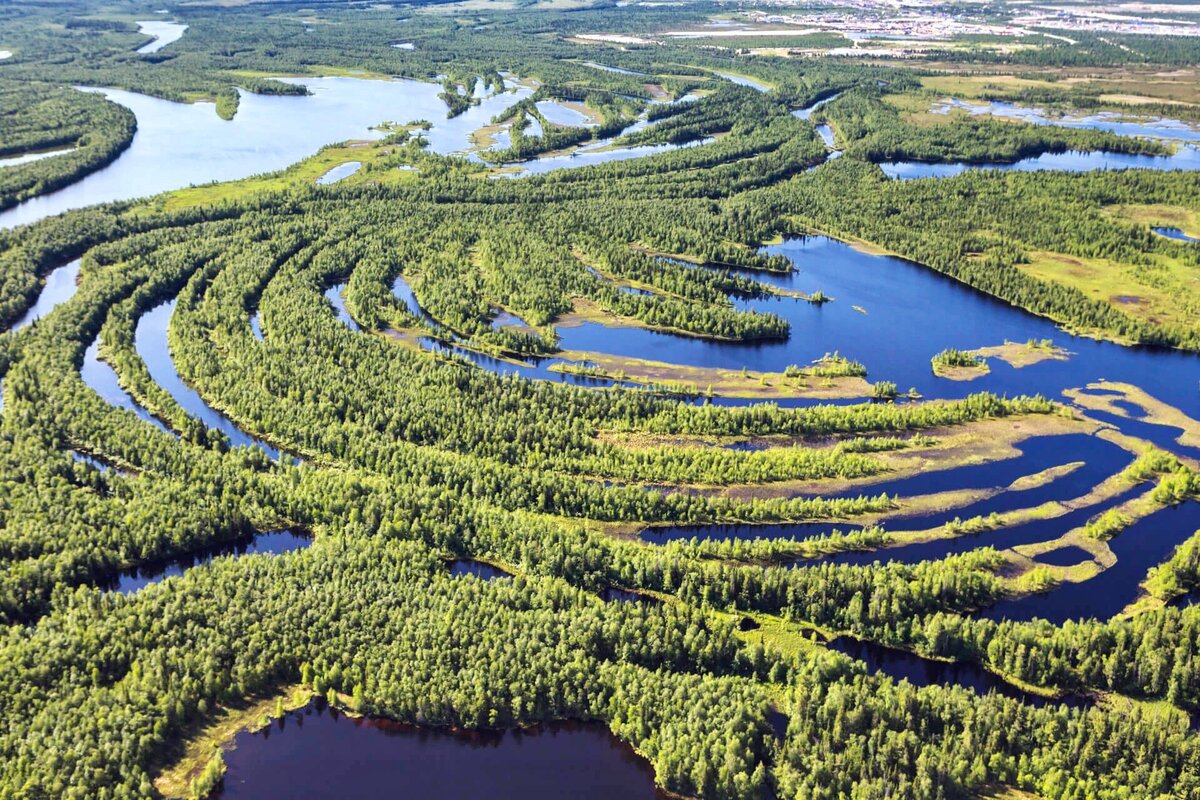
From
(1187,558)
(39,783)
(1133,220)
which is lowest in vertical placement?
(39,783)

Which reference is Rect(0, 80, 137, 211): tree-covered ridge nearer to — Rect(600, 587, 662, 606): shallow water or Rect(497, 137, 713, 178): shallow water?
Rect(497, 137, 713, 178): shallow water

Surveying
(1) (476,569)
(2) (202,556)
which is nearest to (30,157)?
(2) (202,556)

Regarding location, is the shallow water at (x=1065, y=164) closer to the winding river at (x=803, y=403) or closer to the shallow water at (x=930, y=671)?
the winding river at (x=803, y=403)

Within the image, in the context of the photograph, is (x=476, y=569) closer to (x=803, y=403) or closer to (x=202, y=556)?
(x=202, y=556)

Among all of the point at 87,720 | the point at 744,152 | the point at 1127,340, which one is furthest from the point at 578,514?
the point at 744,152

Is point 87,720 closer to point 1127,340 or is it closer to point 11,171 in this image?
point 1127,340

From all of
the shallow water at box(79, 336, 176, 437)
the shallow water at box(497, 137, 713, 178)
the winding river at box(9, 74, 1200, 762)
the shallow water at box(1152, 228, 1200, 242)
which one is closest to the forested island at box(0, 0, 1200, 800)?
the winding river at box(9, 74, 1200, 762)

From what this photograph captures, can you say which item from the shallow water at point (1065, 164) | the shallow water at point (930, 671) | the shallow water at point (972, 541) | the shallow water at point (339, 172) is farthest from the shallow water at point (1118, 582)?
the shallow water at point (339, 172)
